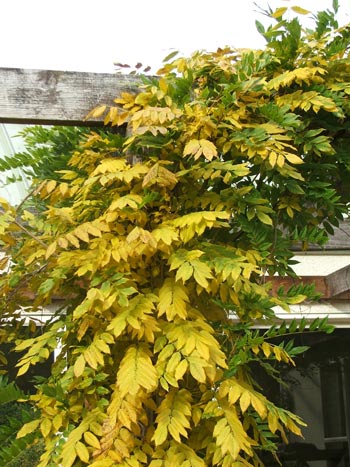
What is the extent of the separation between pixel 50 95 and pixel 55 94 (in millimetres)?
18

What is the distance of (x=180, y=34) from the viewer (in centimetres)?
487

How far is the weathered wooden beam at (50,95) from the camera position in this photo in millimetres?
2207

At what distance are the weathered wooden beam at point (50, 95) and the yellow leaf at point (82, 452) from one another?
3.58 ft

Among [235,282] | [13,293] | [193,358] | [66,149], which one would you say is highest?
[66,149]

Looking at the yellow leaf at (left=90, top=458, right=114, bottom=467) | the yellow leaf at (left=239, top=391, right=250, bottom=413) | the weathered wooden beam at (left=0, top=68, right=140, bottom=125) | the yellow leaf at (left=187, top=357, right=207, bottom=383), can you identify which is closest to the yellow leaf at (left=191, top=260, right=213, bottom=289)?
the yellow leaf at (left=187, top=357, right=207, bottom=383)

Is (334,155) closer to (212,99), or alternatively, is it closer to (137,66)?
(212,99)

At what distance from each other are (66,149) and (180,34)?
2550 millimetres

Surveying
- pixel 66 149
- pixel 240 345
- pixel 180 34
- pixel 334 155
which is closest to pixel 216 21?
pixel 180 34

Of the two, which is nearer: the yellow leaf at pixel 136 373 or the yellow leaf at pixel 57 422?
the yellow leaf at pixel 136 373

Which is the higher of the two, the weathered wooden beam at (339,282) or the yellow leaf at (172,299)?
the yellow leaf at (172,299)

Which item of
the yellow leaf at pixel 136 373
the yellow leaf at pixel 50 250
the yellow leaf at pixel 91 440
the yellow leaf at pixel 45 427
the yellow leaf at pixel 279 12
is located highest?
the yellow leaf at pixel 279 12

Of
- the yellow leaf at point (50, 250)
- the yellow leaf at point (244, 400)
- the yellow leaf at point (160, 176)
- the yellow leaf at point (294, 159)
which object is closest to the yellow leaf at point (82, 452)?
the yellow leaf at point (244, 400)

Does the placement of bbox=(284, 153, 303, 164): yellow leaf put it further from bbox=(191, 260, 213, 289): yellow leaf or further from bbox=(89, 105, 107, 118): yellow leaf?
bbox=(89, 105, 107, 118): yellow leaf

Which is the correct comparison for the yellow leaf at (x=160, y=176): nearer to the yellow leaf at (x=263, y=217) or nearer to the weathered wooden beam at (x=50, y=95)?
the yellow leaf at (x=263, y=217)
